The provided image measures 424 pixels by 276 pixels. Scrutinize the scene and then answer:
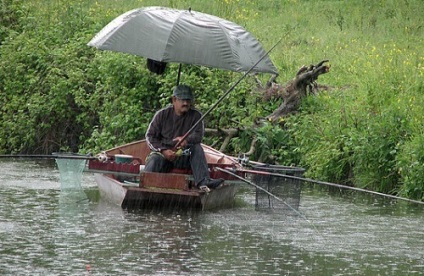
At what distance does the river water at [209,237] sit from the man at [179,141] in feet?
1.74

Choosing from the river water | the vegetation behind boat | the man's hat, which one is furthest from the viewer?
the vegetation behind boat

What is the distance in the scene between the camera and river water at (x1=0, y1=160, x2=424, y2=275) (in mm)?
11359

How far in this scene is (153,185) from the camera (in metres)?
14.3

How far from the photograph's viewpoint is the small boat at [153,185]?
46.8 ft

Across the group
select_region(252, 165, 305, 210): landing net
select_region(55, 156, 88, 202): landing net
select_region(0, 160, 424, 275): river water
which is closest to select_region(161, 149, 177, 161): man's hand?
select_region(0, 160, 424, 275): river water

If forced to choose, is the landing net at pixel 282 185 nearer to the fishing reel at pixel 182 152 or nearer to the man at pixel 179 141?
the man at pixel 179 141

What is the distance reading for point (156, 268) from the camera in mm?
11156

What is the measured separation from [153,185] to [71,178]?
2.16m

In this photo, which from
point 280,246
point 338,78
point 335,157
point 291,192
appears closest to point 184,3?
point 338,78

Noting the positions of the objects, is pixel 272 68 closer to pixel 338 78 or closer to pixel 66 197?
Answer: pixel 66 197

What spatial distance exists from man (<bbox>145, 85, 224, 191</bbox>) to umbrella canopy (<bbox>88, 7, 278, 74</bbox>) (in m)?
0.69

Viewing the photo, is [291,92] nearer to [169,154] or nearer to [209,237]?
[169,154]

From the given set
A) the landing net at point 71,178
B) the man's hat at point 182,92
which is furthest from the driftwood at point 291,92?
the man's hat at point 182,92

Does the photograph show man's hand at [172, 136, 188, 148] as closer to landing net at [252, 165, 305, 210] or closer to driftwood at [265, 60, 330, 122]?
landing net at [252, 165, 305, 210]
